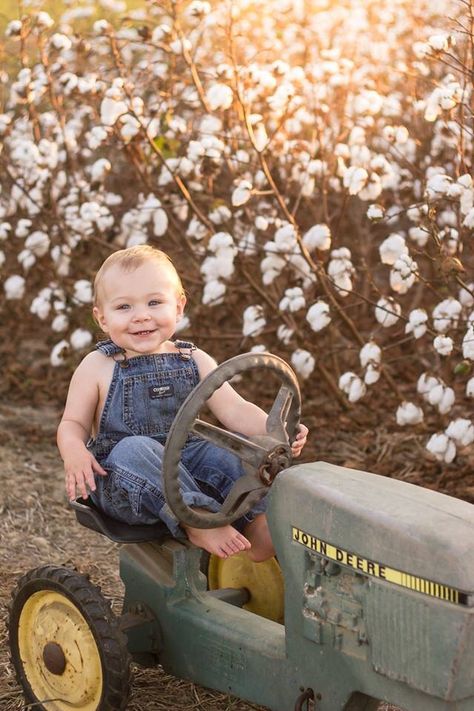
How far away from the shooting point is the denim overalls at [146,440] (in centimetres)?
306

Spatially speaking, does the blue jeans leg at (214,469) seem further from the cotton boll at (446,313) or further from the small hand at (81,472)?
the cotton boll at (446,313)

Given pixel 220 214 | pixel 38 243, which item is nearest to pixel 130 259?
pixel 220 214

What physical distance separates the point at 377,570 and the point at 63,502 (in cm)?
272

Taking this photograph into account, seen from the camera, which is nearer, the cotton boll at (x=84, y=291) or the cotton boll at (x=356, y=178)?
the cotton boll at (x=356, y=178)

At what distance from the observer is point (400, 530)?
8.09ft

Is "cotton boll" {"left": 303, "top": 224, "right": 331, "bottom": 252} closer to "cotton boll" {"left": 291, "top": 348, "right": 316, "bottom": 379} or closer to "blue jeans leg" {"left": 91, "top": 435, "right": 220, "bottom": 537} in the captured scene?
"cotton boll" {"left": 291, "top": 348, "right": 316, "bottom": 379}

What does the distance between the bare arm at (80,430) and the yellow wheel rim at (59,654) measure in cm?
33

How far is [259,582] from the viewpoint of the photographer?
3.41 metres

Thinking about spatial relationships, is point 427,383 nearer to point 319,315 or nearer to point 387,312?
point 387,312

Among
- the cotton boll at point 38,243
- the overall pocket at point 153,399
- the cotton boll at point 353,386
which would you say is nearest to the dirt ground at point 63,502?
the cotton boll at point 353,386

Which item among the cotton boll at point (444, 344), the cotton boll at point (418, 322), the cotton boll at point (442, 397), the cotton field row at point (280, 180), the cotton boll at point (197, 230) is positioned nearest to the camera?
the cotton boll at point (444, 344)

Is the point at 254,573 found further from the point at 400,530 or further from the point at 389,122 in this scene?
the point at 389,122

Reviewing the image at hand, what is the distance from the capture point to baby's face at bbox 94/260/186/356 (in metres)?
3.22

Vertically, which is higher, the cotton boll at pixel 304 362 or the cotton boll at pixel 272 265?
the cotton boll at pixel 272 265
